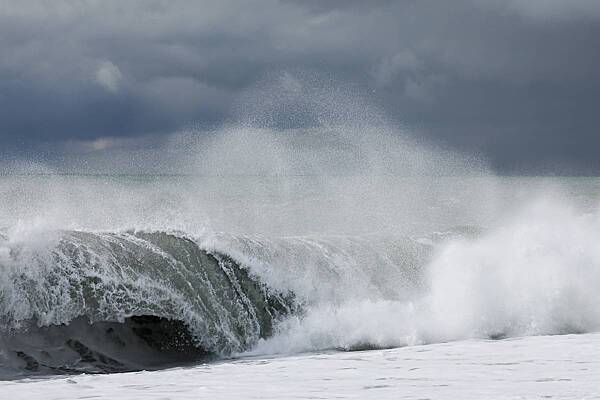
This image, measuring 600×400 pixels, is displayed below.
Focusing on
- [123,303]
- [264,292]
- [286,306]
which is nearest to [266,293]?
[264,292]

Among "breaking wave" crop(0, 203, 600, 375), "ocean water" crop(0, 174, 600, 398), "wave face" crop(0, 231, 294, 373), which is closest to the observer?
"ocean water" crop(0, 174, 600, 398)

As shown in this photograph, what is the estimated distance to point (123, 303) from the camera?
966cm

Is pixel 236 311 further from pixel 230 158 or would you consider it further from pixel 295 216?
pixel 230 158

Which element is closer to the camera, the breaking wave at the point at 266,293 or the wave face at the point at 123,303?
the wave face at the point at 123,303

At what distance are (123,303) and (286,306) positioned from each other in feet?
7.94

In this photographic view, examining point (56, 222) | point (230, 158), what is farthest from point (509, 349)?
point (230, 158)

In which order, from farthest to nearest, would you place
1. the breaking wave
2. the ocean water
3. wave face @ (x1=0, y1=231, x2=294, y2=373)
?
1. the breaking wave
2. wave face @ (x1=0, y1=231, x2=294, y2=373)
3. the ocean water

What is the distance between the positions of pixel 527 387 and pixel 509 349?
2.27 metres

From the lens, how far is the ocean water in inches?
287

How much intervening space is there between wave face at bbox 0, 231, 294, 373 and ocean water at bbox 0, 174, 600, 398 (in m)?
0.02

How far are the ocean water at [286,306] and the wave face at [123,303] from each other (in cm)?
2

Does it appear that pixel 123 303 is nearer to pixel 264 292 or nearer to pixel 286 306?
pixel 264 292

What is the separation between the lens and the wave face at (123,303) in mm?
8797

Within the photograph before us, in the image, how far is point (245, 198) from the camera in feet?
93.2
